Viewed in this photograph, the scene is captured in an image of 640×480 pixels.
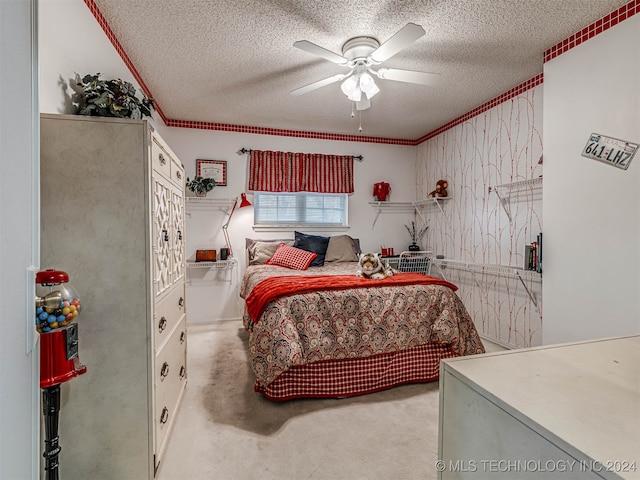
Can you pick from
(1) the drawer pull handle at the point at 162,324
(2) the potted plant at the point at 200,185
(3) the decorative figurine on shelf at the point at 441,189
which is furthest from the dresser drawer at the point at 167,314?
(3) the decorative figurine on shelf at the point at 441,189

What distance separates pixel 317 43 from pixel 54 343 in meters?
2.40

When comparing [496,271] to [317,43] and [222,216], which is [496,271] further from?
[222,216]

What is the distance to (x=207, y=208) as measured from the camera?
413 cm

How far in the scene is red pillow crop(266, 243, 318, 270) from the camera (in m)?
3.62

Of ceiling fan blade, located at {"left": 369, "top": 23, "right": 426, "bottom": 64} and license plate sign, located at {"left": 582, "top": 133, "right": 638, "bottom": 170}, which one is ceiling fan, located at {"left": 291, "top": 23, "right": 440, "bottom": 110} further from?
license plate sign, located at {"left": 582, "top": 133, "right": 638, "bottom": 170}

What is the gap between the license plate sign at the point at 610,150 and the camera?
1.95 metres

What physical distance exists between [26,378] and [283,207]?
3.93m

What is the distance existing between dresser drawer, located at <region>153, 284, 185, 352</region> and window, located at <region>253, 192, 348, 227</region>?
220 centimetres

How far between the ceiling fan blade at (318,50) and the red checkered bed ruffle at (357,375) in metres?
2.08

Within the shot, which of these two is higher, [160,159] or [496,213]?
[160,159]

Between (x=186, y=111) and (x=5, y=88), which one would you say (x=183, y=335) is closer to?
(x=5, y=88)

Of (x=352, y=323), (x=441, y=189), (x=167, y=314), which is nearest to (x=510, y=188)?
(x=441, y=189)

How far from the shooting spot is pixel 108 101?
60.2 inches

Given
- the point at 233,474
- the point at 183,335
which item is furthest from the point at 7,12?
the point at 183,335
